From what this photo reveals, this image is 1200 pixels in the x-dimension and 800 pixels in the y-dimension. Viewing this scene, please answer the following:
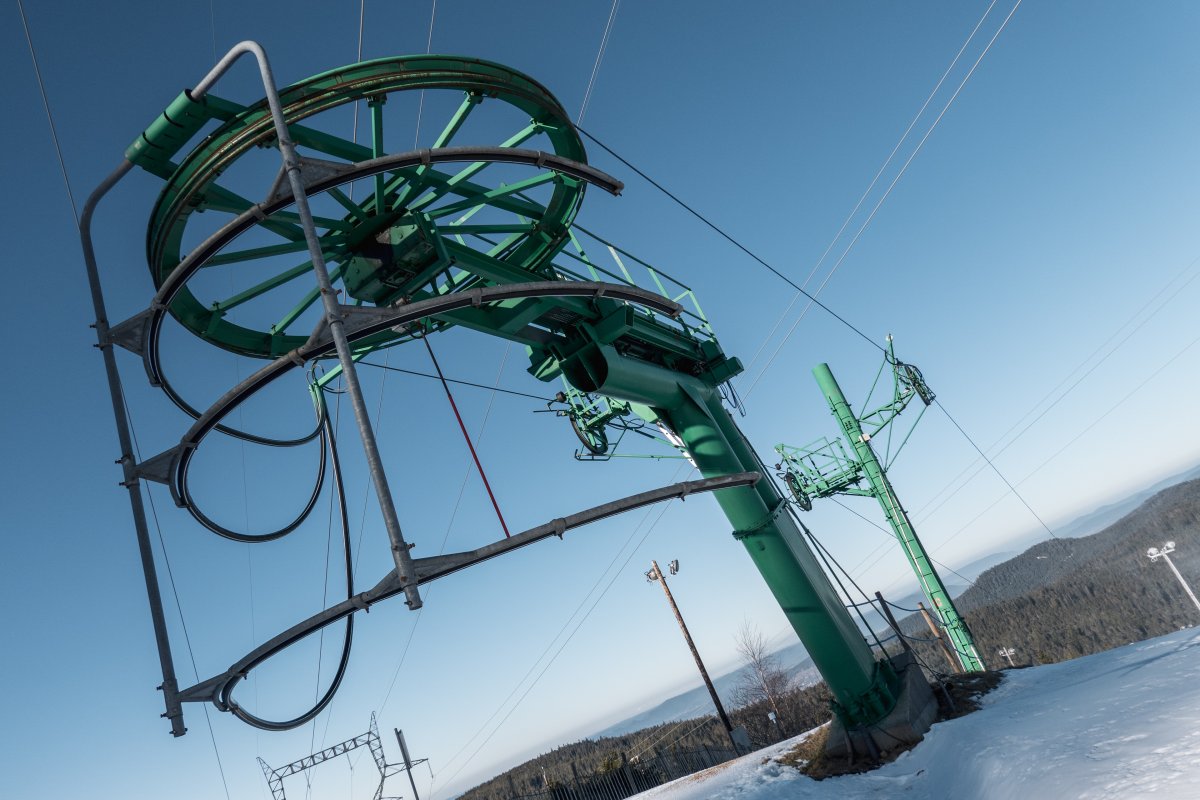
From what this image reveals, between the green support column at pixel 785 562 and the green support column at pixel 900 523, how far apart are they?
39.6 feet

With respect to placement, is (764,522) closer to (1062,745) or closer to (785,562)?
(785,562)

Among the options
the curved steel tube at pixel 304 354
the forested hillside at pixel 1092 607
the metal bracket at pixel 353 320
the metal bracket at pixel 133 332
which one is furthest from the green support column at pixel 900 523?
the forested hillside at pixel 1092 607

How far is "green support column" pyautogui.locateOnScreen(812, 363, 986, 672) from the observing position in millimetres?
21500

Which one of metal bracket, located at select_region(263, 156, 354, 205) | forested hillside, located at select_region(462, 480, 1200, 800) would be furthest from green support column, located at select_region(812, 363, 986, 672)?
forested hillside, located at select_region(462, 480, 1200, 800)

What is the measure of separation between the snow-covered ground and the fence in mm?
14336

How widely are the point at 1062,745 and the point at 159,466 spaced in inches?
340

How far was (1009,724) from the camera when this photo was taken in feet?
28.8

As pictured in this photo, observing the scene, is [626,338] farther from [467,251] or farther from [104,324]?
[104,324]

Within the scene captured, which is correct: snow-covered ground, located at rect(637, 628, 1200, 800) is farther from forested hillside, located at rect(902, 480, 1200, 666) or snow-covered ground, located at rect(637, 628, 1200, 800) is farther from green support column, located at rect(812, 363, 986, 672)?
forested hillside, located at rect(902, 480, 1200, 666)

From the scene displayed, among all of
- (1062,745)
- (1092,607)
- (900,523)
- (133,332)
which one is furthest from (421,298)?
(1092,607)

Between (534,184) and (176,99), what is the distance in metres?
3.72

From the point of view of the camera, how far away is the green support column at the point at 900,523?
2150cm

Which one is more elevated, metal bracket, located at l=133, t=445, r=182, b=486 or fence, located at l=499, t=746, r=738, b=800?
metal bracket, located at l=133, t=445, r=182, b=486

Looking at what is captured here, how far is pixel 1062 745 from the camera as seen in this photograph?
707cm
